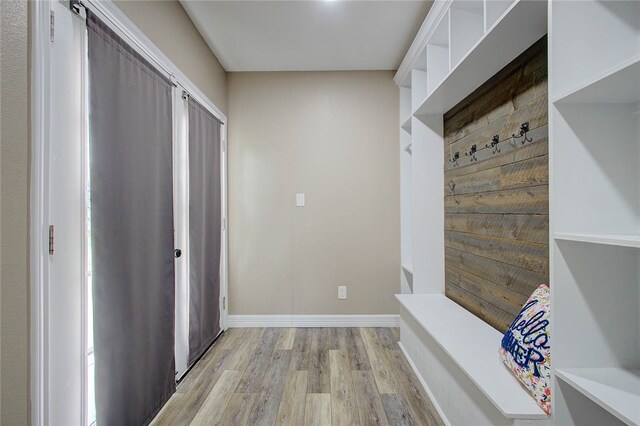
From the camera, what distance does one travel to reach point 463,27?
71.5 inches

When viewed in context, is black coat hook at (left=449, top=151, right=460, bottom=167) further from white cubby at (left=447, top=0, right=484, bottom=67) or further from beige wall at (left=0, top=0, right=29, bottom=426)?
beige wall at (left=0, top=0, right=29, bottom=426)

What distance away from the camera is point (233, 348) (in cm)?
269

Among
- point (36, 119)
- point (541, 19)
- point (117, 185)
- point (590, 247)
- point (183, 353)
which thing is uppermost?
point (541, 19)

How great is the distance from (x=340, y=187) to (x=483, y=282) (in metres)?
1.65

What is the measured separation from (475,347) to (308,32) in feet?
8.25

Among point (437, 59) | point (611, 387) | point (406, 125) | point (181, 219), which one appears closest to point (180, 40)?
point (181, 219)

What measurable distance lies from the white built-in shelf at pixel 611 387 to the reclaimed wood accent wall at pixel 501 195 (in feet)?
1.62

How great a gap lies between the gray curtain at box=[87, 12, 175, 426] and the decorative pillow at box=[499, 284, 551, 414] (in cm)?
176

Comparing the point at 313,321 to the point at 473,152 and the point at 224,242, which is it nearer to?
the point at 224,242

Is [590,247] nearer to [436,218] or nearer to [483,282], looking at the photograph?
[483,282]

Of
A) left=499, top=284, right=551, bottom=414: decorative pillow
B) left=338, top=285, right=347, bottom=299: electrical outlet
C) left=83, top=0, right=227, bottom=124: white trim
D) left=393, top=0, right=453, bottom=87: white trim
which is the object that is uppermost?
left=393, top=0, right=453, bottom=87: white trim

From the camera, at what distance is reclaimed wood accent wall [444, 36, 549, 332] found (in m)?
1.45

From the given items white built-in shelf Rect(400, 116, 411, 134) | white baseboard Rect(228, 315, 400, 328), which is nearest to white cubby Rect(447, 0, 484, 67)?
white built-in shelf Rect(400, 116, 411, 134)

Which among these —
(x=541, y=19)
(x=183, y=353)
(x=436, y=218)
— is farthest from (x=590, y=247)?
(x=183, y=353)
